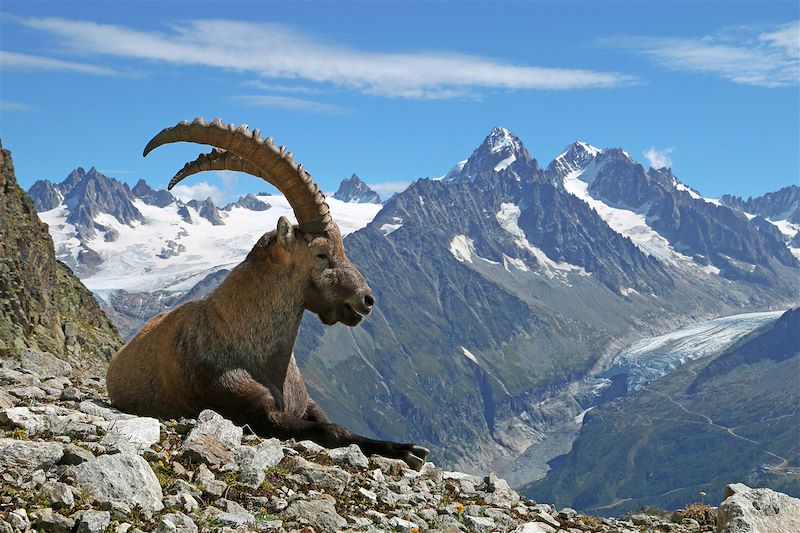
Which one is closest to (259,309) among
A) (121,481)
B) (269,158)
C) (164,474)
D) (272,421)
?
(272,421)

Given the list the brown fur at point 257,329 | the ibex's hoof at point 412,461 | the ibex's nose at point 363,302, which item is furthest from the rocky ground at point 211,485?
the ibex's nose at point 363,302

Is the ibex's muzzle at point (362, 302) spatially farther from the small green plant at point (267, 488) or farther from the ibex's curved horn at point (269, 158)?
the small green plant at point (267, 488)

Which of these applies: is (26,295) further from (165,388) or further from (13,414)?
(13,414)

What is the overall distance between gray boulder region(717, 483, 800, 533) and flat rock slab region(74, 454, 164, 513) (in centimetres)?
841

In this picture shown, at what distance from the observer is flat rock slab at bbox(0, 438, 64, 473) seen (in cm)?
1091

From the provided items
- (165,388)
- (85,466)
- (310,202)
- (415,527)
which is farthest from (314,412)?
(85,466)

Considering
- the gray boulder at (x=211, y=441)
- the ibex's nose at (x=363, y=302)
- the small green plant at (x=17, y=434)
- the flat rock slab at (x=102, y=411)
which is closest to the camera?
the small green plant at (x=17, y=434)

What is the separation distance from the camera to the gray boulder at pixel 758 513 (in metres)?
13.9

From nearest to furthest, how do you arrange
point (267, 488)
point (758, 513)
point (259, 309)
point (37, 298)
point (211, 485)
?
point (211, 485), point (267, 488), point (758, 513), point (259, 309), point (37, 298)

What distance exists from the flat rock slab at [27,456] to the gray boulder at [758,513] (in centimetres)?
950

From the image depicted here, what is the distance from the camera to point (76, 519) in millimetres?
9617

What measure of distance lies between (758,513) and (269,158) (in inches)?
413

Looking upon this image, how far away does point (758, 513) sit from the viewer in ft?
46.8

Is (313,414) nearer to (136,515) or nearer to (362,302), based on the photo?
(362,302)
